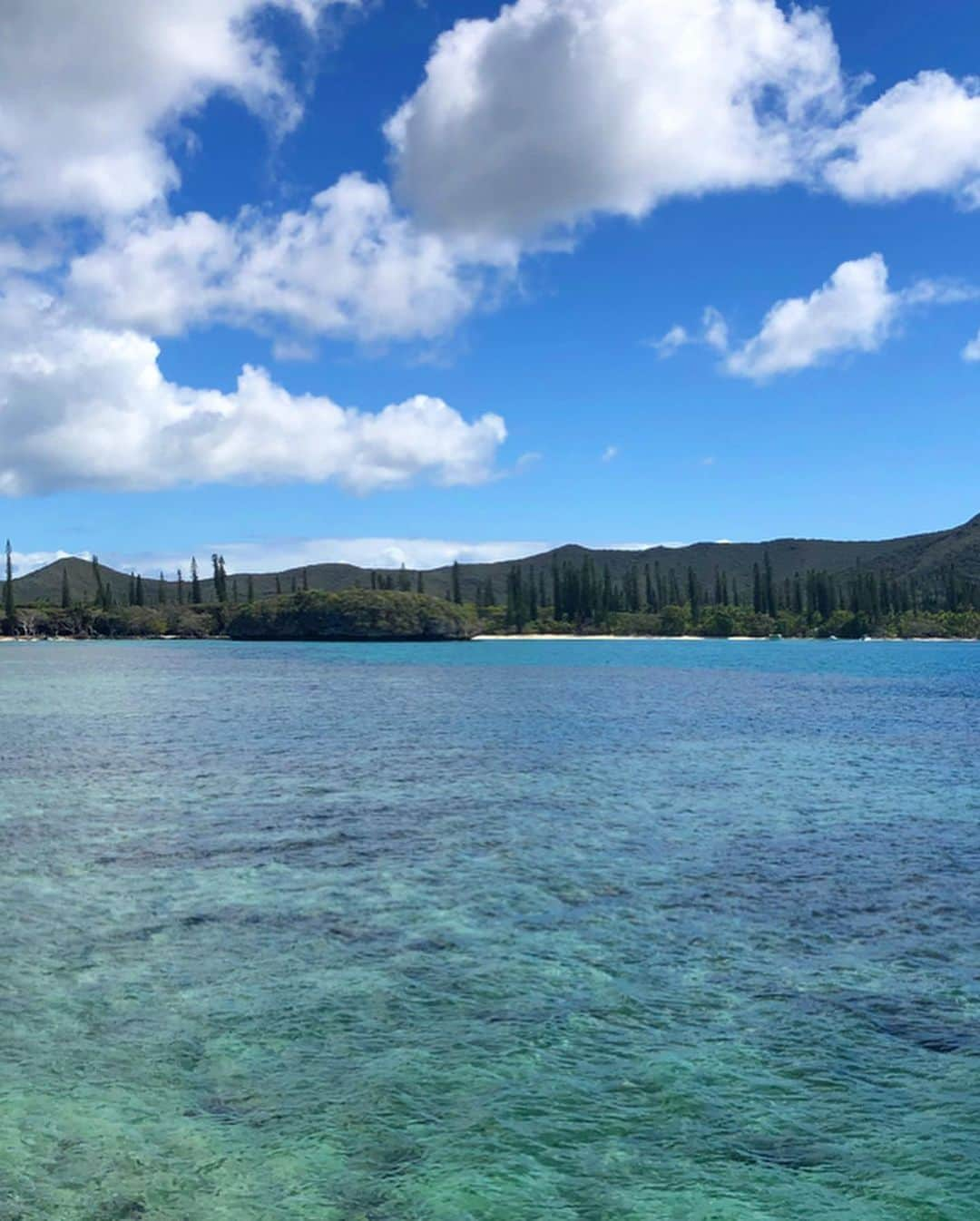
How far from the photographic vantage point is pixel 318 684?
9788 centimetres

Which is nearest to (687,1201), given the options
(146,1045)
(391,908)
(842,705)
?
(146,1045)

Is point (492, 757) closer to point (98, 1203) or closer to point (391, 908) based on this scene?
point (391, 908)

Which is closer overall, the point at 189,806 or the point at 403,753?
the point at 189,806

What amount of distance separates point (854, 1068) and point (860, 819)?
1843 centimetres

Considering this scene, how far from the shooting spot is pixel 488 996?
15617 mm

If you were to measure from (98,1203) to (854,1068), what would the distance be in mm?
8897

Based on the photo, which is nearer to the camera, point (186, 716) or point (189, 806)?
point (189, 806)

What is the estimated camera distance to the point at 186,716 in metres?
63.5

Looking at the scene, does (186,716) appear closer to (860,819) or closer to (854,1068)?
(860,819)

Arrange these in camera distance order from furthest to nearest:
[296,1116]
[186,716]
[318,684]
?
[318,684]
[186,716]
[296,1116]

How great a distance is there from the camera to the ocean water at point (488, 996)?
34.5 ft

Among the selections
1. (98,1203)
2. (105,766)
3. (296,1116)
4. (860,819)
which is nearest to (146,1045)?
(296,1116)

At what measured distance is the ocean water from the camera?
414 inches

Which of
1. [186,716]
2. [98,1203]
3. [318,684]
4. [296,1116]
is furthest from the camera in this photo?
[318,684]
